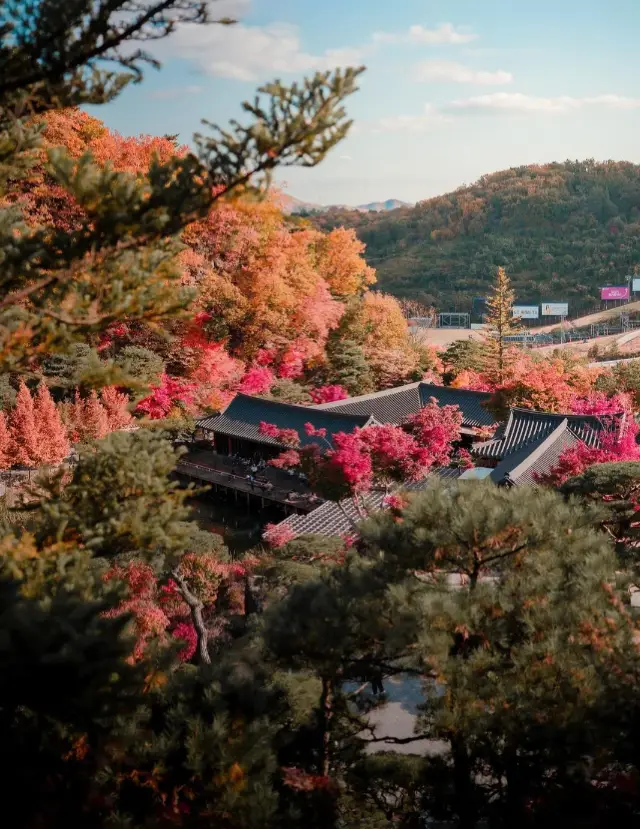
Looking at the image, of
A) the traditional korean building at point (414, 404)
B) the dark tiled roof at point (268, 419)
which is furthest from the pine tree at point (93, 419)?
the traditional korean building at point (414, 404)

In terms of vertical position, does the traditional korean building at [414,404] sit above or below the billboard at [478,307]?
below

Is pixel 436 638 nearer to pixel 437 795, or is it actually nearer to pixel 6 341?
pixel 437 795

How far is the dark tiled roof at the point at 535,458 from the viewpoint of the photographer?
14.7m

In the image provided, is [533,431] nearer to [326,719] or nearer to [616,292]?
[326,719]

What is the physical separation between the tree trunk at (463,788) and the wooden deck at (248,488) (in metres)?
12.1

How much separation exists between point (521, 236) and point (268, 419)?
6245cm

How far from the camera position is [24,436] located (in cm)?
1703

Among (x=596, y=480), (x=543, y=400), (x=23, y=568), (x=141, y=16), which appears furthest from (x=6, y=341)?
(x=543, y=400)

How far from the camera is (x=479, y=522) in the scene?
5.11m

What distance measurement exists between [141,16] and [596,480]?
8.20 m

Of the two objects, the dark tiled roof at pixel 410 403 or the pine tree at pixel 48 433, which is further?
the dark tiled roof at pixel 410 403

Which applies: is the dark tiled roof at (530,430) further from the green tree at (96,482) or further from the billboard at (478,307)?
the billboard at (478,307)

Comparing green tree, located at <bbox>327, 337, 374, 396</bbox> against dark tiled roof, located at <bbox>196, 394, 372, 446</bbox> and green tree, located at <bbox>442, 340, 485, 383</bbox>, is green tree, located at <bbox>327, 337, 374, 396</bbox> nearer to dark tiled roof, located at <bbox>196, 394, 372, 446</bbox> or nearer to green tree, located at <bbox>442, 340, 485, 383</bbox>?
green tree, located at <bbox>442, 340, 485, 383</bbox>

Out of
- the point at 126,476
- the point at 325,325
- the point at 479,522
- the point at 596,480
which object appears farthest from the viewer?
the point at 325,325
